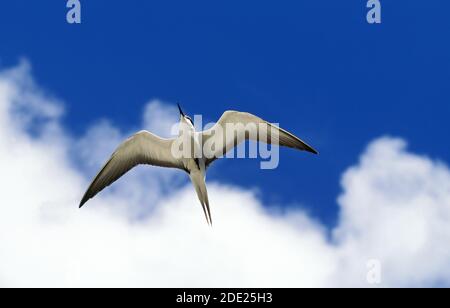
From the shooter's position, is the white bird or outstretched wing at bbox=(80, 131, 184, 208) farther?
outstretched wing at bbox=(80, 131, 184, 208)

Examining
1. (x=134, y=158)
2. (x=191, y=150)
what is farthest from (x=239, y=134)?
(x=134, y=158)

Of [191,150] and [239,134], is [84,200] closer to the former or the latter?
[191,150]

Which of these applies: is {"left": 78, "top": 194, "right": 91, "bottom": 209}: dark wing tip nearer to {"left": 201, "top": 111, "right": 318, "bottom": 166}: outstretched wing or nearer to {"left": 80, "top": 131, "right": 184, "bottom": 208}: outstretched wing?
{"left": 80, "top": 131, "right": 184, "bottom": 208}: outstretched wing

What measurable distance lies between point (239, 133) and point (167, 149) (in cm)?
204

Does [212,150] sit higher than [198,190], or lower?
higher

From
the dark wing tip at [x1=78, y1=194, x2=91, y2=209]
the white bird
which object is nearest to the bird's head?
the white bird

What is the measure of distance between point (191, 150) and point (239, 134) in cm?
126

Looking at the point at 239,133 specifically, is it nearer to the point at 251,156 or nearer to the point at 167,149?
the point at 251,156

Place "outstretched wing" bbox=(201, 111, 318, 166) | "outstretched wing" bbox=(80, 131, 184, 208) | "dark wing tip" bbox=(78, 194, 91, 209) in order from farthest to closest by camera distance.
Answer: "outstretched wing" bbox=(80, 131, 184, 208) → "dark wing tip" bbox=(78, 194, 91, 209) → "outstretched wing" bbox=(201, 111, 318, 166)

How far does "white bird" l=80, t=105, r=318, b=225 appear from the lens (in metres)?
15.5

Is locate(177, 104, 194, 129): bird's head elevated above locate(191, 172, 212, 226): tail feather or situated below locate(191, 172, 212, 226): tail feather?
above

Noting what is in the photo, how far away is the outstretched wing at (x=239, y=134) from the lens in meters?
15.4
